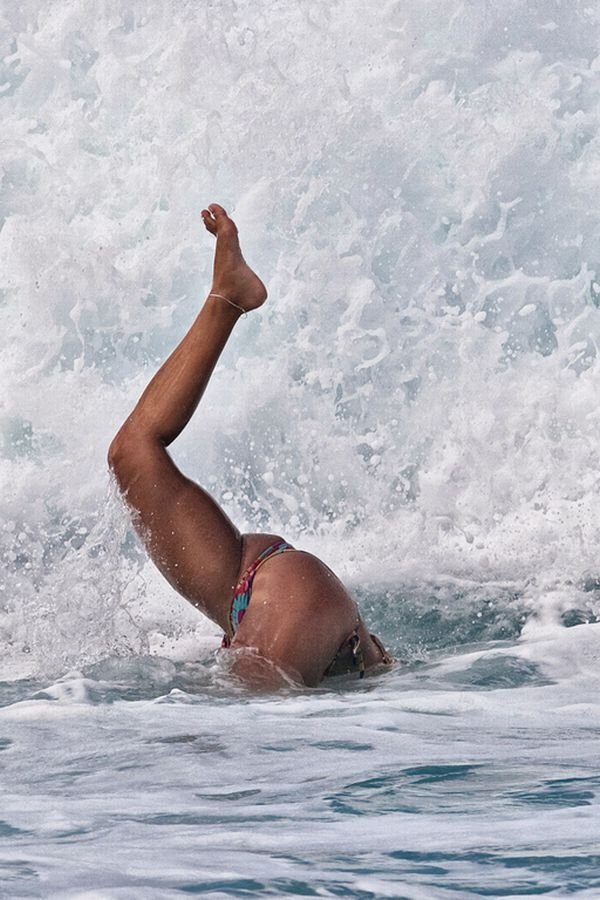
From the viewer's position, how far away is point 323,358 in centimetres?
743

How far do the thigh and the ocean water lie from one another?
128 millimetres

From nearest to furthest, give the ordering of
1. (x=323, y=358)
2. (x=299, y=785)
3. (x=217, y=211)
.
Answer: (x=299, y=785) < (x=217, y=211) < (x=323, y=358)

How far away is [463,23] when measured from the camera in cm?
843

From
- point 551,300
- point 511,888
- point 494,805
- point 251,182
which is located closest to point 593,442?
point 551,300

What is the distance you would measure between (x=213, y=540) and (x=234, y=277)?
644 mm

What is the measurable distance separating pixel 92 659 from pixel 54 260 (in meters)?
4.57

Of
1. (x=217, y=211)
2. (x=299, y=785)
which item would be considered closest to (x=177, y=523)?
(x=217, y=211)

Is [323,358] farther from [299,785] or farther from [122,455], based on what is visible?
[299,785]

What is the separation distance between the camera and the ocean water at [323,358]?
9.59 ft

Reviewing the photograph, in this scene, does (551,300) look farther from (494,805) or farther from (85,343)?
(494,805)

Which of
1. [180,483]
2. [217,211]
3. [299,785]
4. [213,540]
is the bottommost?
[299,785]

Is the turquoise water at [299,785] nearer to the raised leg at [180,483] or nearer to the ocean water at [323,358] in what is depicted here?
the ocean water at [323,358]

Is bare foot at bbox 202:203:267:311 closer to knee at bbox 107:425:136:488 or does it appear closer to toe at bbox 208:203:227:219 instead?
toe at bbox 208:203:227:219

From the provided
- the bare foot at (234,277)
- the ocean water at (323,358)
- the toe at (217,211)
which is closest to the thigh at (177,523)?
the ocean water at (323,358)
